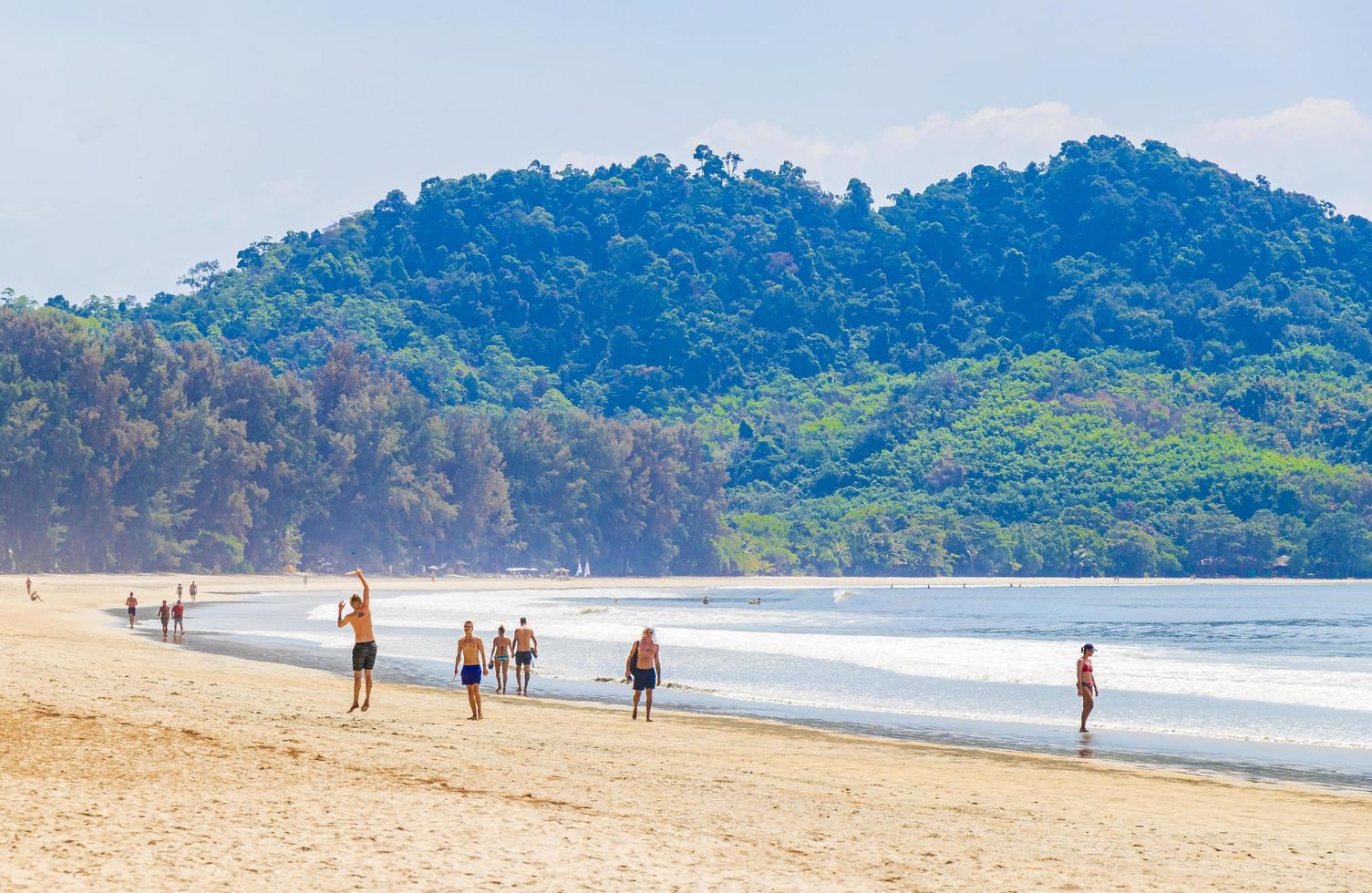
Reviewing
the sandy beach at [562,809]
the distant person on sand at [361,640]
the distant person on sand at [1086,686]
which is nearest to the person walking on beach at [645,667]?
the sandy beach at [562,809]

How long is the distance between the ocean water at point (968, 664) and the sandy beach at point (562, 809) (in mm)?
4207

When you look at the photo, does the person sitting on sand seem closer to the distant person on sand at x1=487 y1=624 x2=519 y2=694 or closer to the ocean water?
the distant person on sand at x1=487 y1=624 x2=519 y2=694

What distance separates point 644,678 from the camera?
2452cm

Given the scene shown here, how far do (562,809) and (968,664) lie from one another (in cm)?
2985

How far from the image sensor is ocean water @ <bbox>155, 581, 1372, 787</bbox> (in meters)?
25.1

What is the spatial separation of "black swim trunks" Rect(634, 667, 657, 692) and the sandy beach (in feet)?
7.03

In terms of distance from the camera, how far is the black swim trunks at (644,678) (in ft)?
80.2

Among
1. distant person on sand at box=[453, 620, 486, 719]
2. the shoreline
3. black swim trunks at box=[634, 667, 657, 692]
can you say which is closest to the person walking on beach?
black swim trunks at box=[634, 667, 657, 692]

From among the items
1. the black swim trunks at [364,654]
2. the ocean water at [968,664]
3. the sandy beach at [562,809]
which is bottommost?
the ocean water at [968,664]

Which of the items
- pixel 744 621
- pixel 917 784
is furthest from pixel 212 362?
pixel 917 784

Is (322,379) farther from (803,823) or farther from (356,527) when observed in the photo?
(803,823)

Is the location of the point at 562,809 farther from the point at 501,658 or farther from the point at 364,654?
the point at 501,658

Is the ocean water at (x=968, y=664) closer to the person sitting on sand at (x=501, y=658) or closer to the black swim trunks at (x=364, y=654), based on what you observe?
the person sitting on sand at (x=501, y=658)

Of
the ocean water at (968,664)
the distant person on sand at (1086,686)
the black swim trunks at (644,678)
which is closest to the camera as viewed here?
the black swim trunks at (644,678)
